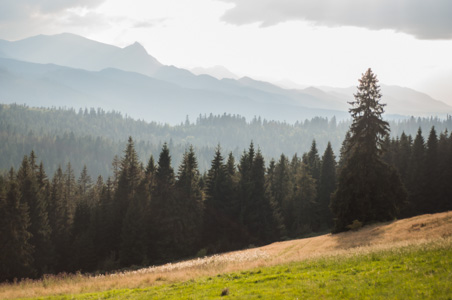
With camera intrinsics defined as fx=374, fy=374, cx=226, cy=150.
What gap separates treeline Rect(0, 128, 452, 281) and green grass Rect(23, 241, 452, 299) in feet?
117

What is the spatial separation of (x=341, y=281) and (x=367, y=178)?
2898cm

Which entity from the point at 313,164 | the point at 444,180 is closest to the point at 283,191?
the point at 313,164

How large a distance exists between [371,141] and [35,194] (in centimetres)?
5298

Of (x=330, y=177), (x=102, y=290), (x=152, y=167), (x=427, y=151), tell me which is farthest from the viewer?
(x=330, y=177)

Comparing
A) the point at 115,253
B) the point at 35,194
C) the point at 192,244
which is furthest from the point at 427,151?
the point at 35,194

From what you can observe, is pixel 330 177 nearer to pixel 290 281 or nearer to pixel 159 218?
pixel 159 218

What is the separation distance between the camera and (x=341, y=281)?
50.0ft

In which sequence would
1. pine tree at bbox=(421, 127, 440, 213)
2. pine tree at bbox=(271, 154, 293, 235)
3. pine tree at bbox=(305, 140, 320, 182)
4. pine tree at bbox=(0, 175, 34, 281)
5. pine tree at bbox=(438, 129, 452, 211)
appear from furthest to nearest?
pine tree at bbox=(305, 140, 320, 182) < pine tree at bbox=(271, 154, 293, 235) < pine tree at bbox=(421, 127, 440, 213) < pine tree at bbox=(438, 129, 452, 211) < pine tree at bbox=(0, 175, 34, 281)

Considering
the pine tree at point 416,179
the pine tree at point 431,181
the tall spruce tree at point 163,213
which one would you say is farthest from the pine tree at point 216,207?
the pine tree at point 431,181

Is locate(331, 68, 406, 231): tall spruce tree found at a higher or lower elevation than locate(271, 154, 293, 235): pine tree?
higher

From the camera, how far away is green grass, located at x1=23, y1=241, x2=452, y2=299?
43.1 feet

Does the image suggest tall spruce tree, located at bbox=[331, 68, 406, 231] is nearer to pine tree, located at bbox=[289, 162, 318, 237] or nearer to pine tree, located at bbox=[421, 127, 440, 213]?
pine tree, located at bbox=[421, 127, 440, 213]

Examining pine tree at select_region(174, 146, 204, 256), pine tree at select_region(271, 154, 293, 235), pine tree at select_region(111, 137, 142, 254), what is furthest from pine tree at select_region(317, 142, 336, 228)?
pine tree at select_region(111, 137, 142, 254)

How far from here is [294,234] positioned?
233 ft
